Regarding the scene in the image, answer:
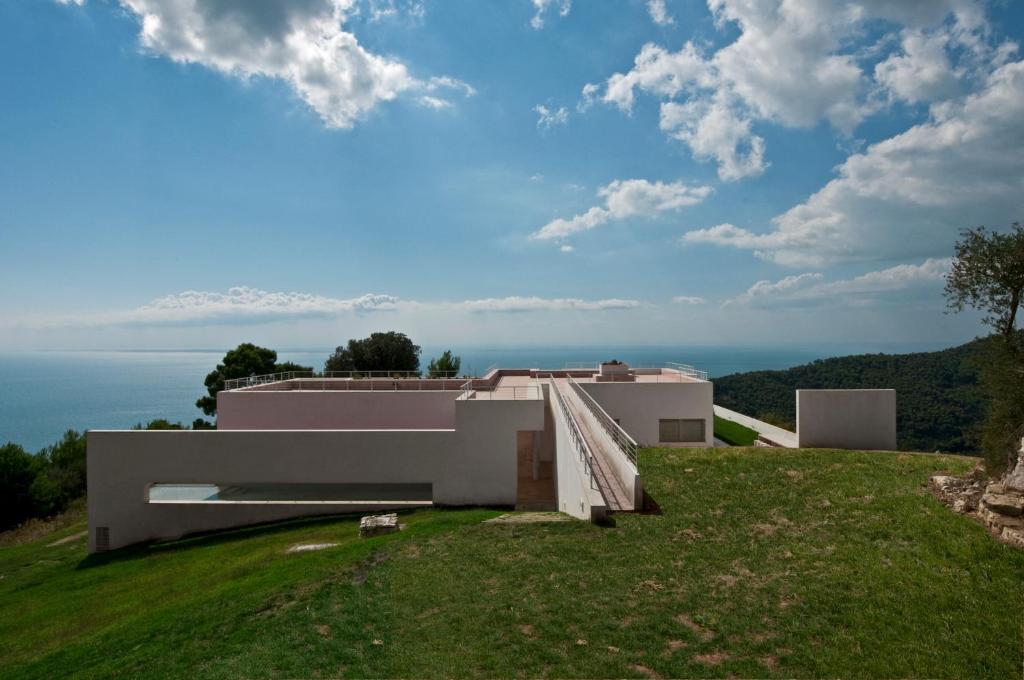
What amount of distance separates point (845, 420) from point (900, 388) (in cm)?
3960

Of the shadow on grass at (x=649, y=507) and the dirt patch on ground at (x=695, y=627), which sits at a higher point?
the shadow on grass at (x=649, y=507)

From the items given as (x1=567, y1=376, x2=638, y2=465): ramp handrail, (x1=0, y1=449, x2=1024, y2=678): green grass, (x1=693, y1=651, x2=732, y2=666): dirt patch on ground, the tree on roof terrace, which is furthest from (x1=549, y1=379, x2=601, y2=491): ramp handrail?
the tree on roof terrace

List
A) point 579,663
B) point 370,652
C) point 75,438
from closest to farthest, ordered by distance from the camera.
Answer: point 579,663, point 370,652, point 75,438

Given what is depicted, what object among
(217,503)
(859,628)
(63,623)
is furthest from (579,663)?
(217,503)

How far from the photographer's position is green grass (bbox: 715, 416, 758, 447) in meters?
25.8

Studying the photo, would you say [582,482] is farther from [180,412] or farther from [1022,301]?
[180,412]

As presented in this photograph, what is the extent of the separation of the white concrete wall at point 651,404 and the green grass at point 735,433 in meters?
2.22

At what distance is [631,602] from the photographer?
684 cm

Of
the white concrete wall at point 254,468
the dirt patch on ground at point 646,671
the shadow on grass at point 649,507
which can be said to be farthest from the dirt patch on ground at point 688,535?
the white concrete wall at point 254,468

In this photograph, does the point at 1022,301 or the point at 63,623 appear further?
the point at 63,623

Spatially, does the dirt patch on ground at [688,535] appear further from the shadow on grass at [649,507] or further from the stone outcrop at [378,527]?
the stone outcrop at [378,527]

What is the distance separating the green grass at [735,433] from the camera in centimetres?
2578

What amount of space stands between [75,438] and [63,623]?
4321cm

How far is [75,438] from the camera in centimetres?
4534
